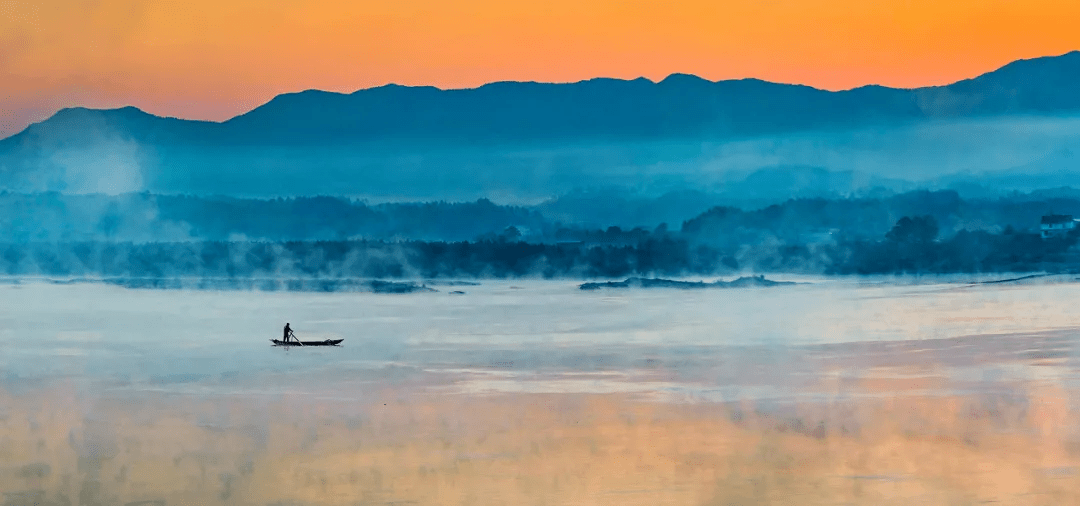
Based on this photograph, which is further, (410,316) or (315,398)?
(410,316)

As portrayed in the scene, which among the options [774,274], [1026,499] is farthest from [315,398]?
[774,274]

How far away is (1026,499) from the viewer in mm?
13695

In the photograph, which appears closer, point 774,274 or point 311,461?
point 311,461

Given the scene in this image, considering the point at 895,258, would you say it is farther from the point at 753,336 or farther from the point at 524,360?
the point at 524,360

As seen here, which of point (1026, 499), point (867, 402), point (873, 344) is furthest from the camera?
point (873, 344)

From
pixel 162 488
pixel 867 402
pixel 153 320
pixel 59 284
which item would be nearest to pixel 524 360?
pixel 867 402

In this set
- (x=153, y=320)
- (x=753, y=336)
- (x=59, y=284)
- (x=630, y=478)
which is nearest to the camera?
(x=630, y=478)

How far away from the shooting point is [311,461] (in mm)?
15977

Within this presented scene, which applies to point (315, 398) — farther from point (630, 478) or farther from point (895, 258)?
point (895, 258)

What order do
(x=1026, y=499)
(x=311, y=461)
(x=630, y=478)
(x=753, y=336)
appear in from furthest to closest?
(x=753, y=336) < (x=311, y=461) < (x=630, y=478) < (x=1026, y=499)

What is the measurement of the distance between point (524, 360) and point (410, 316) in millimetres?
14924

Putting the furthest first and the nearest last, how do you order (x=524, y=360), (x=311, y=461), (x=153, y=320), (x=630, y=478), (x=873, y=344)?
(x=153, y=320), (x=873, y=344), (x=524, y=360), (x=311, y=461), (x=630, y=478)

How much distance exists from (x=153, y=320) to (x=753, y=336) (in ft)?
57.6

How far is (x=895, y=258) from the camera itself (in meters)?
76.4
